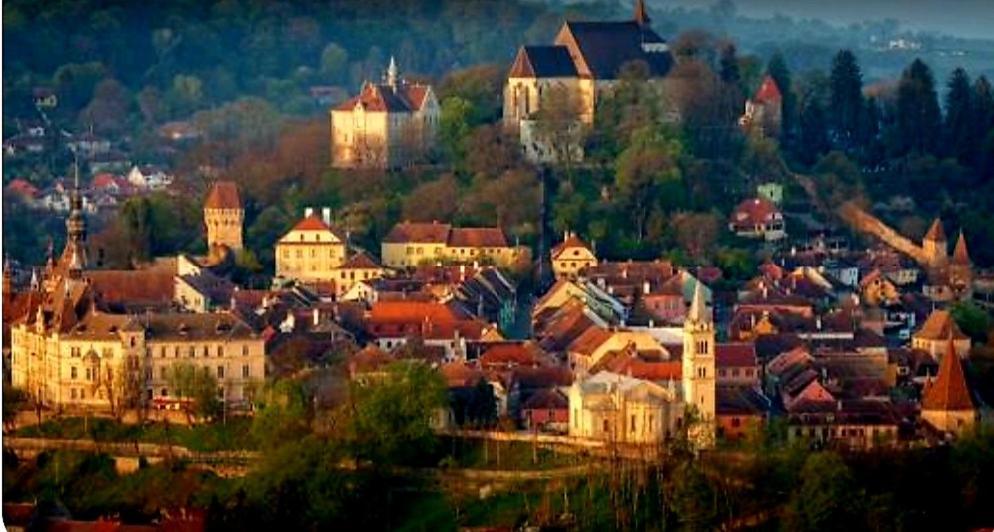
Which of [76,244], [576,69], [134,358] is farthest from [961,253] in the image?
[134,358]

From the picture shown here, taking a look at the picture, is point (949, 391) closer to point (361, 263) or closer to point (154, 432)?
point (154, 432)

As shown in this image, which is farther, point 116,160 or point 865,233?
point 116,160

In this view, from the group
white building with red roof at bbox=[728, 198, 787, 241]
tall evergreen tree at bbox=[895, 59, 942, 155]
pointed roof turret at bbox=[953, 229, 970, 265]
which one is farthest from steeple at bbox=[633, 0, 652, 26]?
pointed roof turret at bbox=[953, 229, 970, 265]

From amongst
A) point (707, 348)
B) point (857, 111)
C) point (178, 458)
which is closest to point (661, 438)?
point (707, 348)

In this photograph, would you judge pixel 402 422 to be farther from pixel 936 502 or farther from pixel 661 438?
pixel 936 502

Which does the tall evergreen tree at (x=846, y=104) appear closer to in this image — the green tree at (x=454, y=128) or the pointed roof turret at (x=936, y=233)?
the pointed roof turret at (x=936, y=233)

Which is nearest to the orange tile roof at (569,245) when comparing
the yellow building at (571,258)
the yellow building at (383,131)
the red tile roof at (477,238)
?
the yellow building at (571,258)
